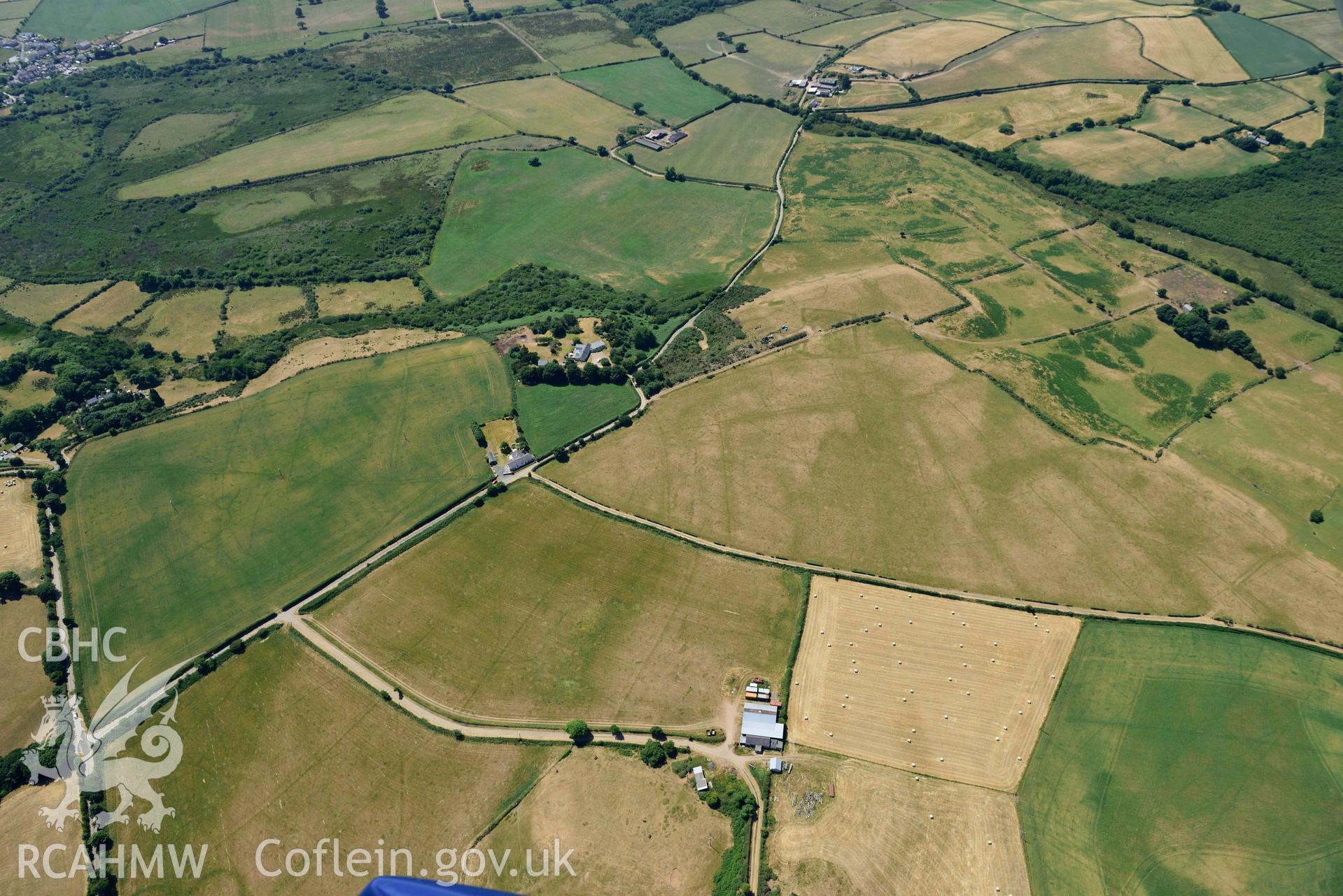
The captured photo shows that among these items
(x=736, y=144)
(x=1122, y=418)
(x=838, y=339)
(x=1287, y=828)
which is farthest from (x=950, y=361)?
(x=736, y=144)

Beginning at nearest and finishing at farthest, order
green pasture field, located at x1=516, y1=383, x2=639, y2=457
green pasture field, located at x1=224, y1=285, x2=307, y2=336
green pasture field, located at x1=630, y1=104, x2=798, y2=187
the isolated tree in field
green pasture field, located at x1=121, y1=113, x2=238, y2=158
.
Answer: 1. the isolated tree in field
2. green pasture field, located at x1=516, y1=383, x2=639, y2=457
3. green pasture field, located at x1=224, y1=285, x2=307, y2=336
4. green pasture field, located at x1=630, y1=104, x2=798, y2=187
5. green pasture field, located at x1=121, y1=113, x2=238, y2=158

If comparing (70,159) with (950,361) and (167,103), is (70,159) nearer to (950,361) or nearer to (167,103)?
(167,103)

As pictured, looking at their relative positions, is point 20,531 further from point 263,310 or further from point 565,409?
point 565,409

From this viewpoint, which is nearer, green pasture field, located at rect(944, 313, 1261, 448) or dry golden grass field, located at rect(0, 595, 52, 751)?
dry golden grass field, located at rect(0, 595, 52, 751)

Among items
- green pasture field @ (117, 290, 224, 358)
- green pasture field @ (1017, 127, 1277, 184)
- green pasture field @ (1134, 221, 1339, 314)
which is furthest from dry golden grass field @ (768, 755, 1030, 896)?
green pasture field @ (1017, 127, 1277, 184)

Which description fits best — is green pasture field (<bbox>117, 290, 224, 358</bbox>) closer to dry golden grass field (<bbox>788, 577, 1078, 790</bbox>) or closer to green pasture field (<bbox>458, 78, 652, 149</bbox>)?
green pasture field (<bbox>458, 78, 652, 149</bbox>)

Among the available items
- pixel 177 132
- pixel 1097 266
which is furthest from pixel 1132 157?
pixel 177 132

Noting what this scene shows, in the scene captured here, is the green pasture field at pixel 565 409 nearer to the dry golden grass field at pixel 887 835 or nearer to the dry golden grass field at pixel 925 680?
the dry golden grass field at pixel 925 680
